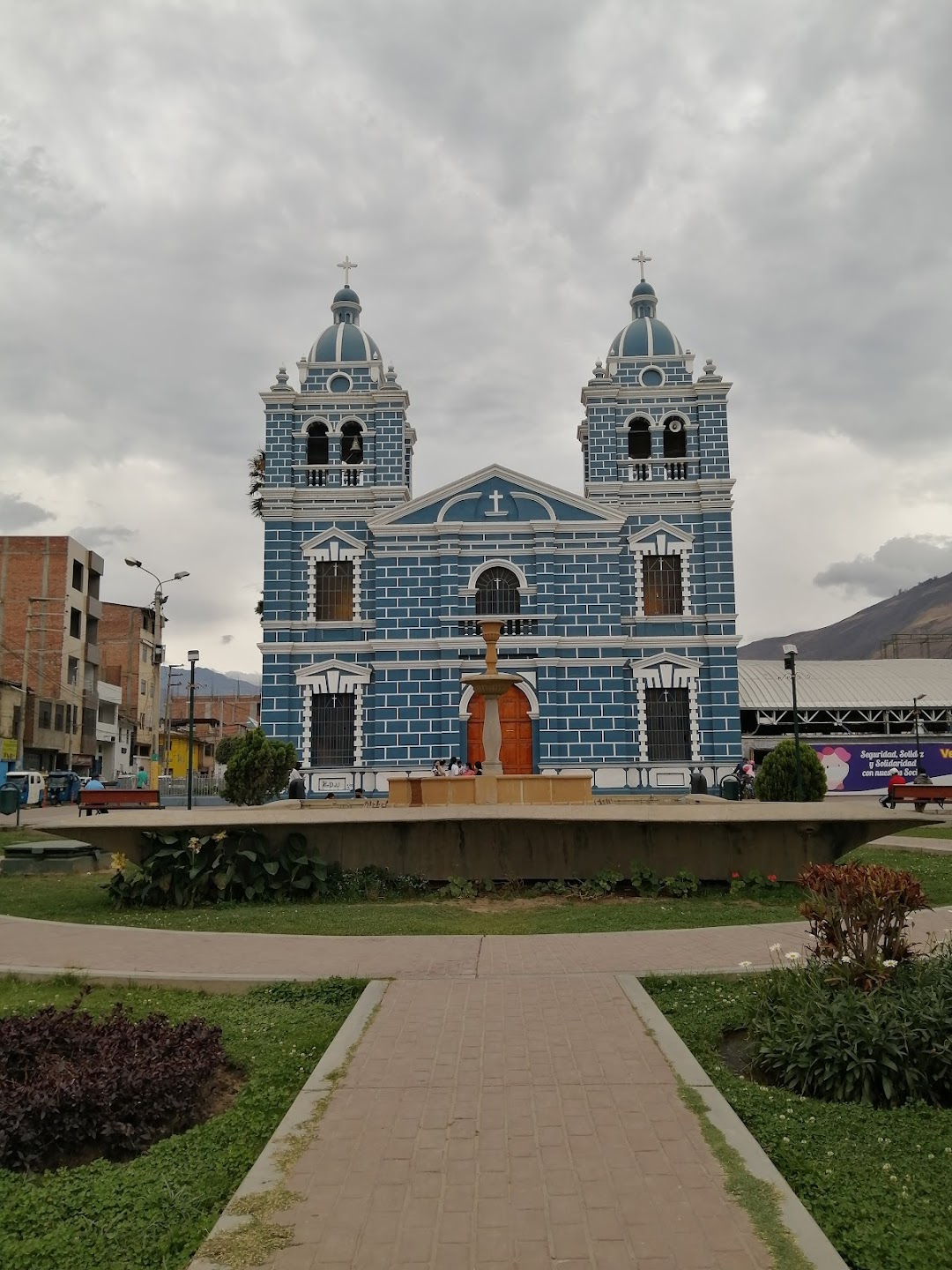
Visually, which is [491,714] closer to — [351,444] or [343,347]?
[351,444]

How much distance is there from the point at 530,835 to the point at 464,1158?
26.5 ft

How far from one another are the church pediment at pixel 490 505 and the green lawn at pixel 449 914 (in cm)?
1816

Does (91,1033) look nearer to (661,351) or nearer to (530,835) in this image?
(530,835)

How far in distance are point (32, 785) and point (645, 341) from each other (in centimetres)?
2758

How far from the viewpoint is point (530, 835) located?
1210cm

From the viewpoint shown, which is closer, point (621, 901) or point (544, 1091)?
point (544, 1091)

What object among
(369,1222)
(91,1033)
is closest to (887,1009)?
(369,1222)

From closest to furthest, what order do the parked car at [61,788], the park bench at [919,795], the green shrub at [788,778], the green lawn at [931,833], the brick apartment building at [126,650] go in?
1. the green lawn at [931,833]
2. the park bench at [919,795]
3. the green shrub at [788,778]
4. the parked car at [61,788]
5. the brick apartment building at [126,650]

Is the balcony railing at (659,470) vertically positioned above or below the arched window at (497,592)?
above

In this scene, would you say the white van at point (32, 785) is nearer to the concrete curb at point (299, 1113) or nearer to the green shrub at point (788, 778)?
the green shrub at point (788, 778)

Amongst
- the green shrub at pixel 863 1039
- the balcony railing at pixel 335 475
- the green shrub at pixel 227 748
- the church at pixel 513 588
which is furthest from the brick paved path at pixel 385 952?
the balcony railing at pixel 335 475

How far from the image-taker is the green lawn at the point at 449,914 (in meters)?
9.73

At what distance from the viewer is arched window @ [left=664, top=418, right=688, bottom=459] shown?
102 feet

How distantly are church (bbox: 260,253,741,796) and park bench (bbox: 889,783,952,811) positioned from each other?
22.9 feet
